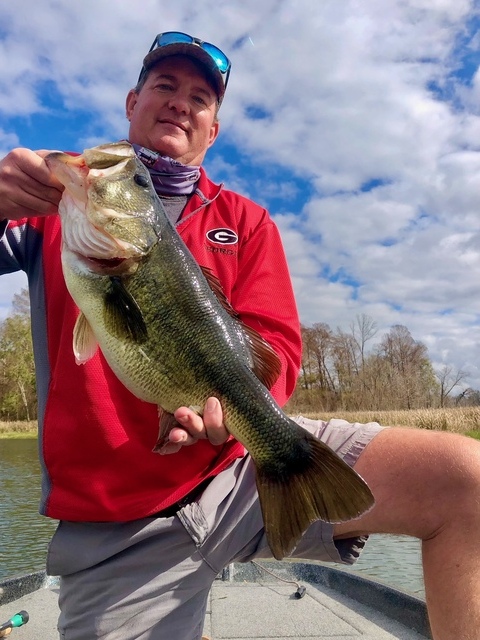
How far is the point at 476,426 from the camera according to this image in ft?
70.0

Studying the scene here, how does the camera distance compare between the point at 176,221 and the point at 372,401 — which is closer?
the point at 176,221

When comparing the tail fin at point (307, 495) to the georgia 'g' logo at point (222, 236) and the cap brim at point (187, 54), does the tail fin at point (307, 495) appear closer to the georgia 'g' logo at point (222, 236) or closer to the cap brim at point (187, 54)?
the georgia 'g' logo at point (222, 236)

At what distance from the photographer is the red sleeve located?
3.01 meters

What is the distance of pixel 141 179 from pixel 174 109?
1.05m

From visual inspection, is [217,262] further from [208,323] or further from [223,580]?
[223,580]

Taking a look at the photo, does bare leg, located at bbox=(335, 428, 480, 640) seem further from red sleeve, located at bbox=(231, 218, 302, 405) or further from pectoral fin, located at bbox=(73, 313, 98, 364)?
pectoral fin, located at bbox=(73, 313, 98, 364)

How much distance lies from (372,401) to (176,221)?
46557mm

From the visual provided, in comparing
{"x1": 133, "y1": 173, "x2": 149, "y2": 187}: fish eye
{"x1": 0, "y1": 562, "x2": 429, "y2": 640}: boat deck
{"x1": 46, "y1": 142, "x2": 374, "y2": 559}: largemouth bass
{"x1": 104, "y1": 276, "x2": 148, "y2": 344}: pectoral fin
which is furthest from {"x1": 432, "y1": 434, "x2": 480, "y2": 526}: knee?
{"x1": 0, "y1": 562, "x2": 429, "y2": 640}: boat deck

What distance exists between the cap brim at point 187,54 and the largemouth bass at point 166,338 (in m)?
1.27

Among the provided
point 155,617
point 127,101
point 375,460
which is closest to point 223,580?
point 155,617

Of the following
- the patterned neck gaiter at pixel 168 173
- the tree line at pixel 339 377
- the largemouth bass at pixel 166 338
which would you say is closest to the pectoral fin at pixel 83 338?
the largemouth bass at pixel 166 338

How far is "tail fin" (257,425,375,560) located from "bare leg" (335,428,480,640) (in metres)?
0.46

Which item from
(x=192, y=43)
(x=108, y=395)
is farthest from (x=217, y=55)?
(x=108, y=395)

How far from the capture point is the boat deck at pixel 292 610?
454 cm
